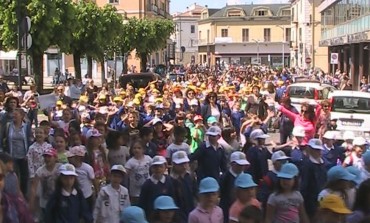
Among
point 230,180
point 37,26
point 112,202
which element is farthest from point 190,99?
point 37,26

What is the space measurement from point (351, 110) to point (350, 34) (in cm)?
2589

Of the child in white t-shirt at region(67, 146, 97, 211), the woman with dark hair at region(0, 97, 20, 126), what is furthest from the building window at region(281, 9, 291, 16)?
the child in white t-shirt at region(67, 146, 97, 211)

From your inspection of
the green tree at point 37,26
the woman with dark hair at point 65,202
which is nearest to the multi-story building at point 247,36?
the green tree at point 37,26

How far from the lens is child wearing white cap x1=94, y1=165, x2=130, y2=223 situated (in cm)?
776

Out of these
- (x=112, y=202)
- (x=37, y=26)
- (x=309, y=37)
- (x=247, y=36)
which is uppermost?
(x=247, y=36)

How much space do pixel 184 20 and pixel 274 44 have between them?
35563 millimetres

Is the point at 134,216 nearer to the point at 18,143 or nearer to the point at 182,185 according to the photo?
the point at 182,185

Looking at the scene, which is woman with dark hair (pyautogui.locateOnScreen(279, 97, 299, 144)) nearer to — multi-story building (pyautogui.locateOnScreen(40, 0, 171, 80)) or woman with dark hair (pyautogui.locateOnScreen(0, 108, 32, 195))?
woman with dark hair (pyautogui.locateOnScreen(0, 108, 32, 195))

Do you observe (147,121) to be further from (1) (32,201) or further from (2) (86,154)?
(1) (32,201)

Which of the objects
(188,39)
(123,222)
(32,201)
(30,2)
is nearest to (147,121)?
(32,201)

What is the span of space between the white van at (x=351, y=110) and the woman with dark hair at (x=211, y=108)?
3900 mm

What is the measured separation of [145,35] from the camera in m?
59.1

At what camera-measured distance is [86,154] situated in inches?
384

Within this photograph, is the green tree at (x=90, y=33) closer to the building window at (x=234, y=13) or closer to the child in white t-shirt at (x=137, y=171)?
the child in white t-shirt at (x=137, y=171)
